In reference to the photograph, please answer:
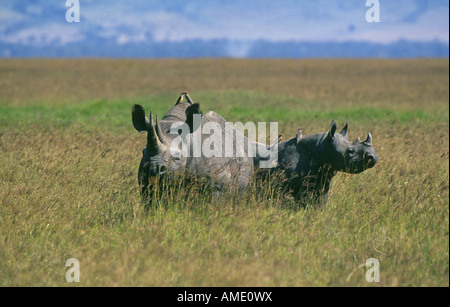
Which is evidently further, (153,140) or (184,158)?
(184,158)

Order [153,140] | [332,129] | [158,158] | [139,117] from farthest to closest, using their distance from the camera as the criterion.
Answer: [332,129], [139,117], [158,158], [153,140]

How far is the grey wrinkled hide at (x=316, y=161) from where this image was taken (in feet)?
18.2

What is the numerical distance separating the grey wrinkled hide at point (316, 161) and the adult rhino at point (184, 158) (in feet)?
A: 1.67

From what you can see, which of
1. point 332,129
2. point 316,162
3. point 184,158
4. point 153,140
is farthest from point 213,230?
point 332,129

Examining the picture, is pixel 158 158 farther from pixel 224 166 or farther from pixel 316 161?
pixel 316 161

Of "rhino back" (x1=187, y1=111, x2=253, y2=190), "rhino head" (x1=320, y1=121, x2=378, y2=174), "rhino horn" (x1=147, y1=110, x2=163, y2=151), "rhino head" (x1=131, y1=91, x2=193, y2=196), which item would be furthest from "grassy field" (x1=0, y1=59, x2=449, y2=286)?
"rhino horn" (x1=147, y1=110, x2=163, y2=151)

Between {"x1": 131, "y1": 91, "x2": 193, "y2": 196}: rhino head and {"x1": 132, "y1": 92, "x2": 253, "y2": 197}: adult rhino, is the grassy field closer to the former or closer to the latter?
{"x1": 132, "y1": 92, "x2": 253, "y2": 197}: adult rhino

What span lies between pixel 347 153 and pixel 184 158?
1865 millimetres

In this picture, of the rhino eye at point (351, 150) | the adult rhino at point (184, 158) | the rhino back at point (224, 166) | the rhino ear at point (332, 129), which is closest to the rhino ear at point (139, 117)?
the adult rhino at point (184, 158)

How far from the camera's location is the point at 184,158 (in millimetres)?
5188

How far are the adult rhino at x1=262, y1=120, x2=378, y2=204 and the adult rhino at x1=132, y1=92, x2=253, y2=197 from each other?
1.64ft

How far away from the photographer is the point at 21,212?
537 cm
